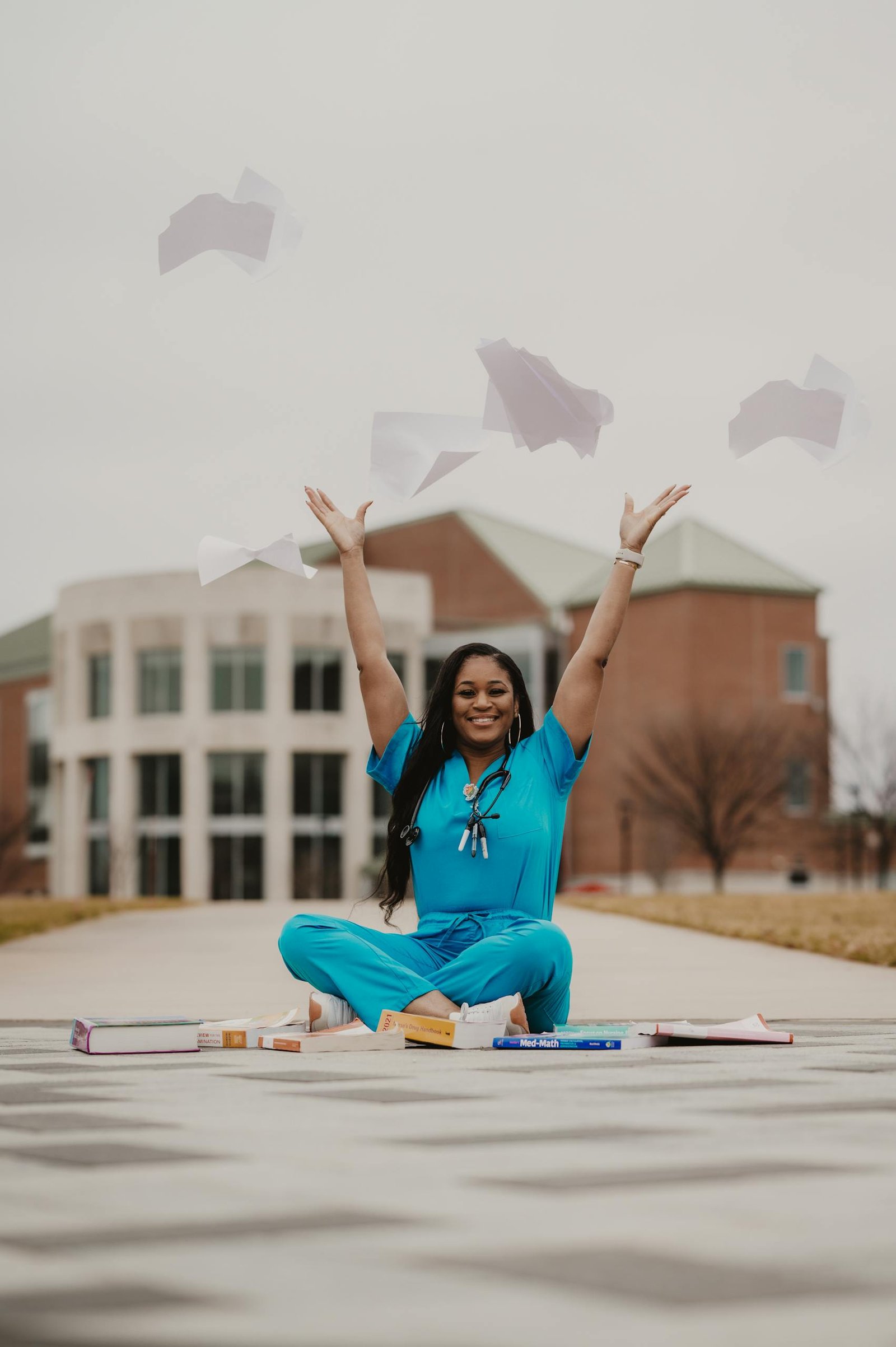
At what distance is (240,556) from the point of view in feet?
22.3

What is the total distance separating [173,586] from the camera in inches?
2127

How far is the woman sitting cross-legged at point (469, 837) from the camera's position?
580cm

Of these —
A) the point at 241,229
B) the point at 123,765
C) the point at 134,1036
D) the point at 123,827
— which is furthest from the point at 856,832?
the point at 134,1036

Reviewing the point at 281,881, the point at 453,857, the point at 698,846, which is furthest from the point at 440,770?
the point at 698,846

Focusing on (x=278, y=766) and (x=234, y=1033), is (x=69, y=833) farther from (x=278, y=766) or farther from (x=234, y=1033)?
(x=234, y=1033)

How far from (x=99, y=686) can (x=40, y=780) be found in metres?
16.1

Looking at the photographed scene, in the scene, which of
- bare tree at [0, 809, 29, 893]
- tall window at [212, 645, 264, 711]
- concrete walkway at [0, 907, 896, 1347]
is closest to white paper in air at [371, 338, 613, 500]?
concrete walkway at [0, 907, 896, 1347]

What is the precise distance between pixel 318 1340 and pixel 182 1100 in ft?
7.14

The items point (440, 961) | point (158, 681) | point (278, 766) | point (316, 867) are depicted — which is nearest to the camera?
point (440, 961)

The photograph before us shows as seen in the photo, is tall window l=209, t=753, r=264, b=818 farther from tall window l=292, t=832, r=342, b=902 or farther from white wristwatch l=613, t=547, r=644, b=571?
white wristwatch l=613, t=547, r=644, b=571

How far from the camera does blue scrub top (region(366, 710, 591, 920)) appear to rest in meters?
6.04

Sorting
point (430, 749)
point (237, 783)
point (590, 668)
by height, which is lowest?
point (430, 749)

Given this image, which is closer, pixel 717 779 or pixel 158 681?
pixel 158 681

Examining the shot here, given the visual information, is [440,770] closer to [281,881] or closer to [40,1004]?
[40,1004]
